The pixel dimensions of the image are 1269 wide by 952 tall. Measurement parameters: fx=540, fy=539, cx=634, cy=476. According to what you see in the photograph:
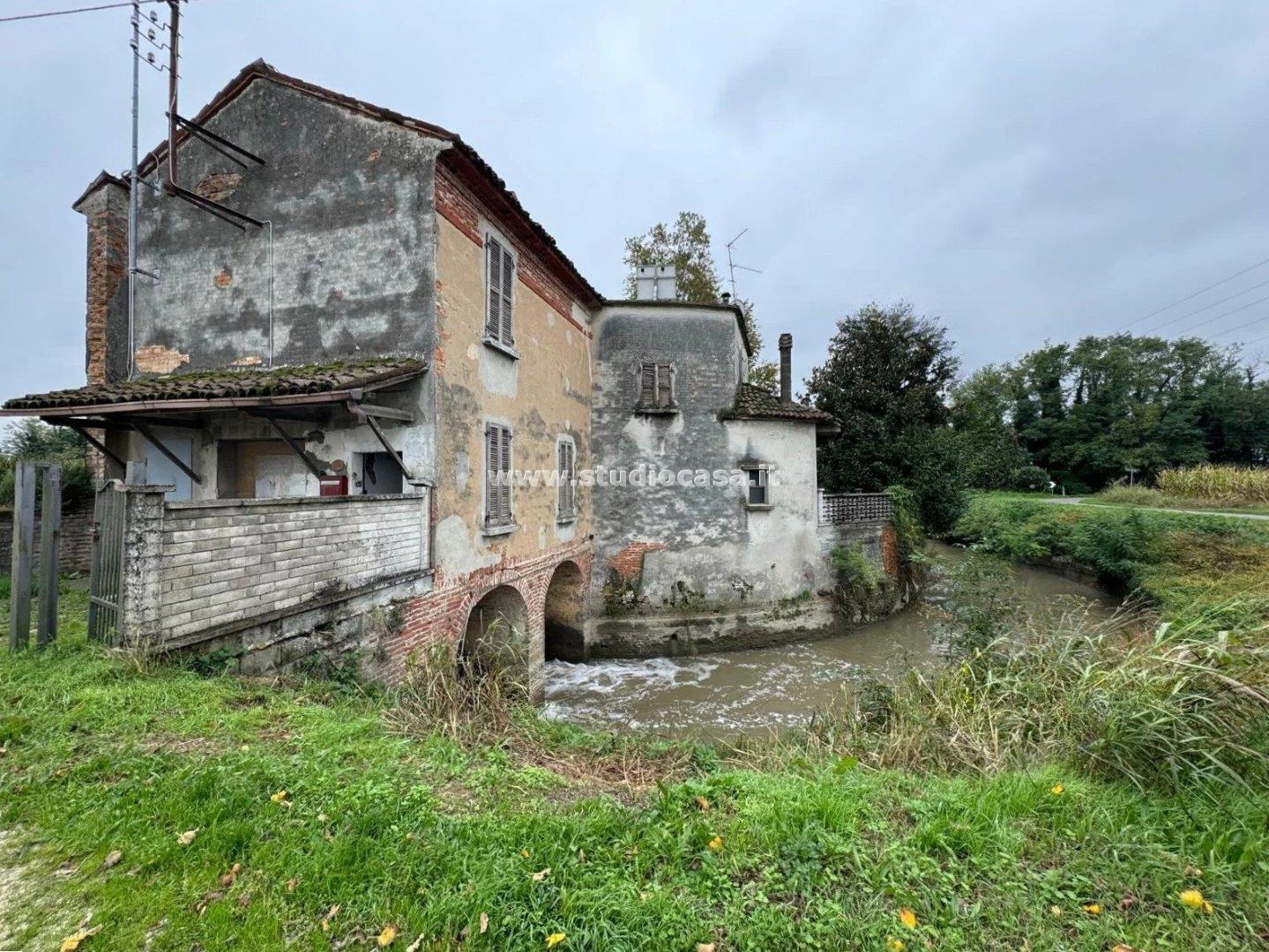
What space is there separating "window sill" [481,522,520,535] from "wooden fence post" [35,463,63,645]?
14.9 feet

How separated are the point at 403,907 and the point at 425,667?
4153 millimetres

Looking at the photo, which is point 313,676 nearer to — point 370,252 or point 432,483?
point 432,483

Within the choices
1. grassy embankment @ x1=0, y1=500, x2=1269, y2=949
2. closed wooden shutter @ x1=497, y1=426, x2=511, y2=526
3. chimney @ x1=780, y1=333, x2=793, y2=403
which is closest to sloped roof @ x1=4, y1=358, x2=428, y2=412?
closed wooden shutter @ x1=497, y1=426, x2=511, y2=526

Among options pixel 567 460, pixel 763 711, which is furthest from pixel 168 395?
pixel 763 711

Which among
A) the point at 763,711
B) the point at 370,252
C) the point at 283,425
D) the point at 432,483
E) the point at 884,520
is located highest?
the point at 370,252

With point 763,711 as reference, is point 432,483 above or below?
above

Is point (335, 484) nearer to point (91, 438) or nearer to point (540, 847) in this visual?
point (91, 438)

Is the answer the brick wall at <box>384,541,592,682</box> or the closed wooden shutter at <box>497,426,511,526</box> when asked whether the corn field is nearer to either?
the brick wall at <box>384,541,592,682</box>

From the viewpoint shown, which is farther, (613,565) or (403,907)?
(613,565)

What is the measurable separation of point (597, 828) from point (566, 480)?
9.08m

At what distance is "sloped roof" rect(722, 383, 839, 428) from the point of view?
44.3 feet

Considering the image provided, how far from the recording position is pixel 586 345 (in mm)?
13164

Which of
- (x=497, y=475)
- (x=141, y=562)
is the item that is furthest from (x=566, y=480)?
(x=141, y=562)

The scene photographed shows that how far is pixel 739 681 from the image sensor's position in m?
11.5
